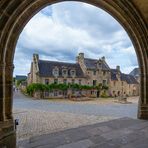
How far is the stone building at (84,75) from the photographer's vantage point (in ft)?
99.8

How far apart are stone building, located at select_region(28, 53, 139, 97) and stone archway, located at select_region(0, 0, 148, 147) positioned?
26.0 meters

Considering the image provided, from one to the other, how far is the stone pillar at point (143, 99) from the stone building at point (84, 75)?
85.1ft

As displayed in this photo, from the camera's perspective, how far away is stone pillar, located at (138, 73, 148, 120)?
161 inches

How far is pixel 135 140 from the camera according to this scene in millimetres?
2771

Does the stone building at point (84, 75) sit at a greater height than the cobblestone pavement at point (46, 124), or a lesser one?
greater

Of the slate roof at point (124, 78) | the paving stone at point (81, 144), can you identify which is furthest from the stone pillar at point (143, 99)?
the slate roof at point (124, 78)

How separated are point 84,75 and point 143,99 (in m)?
29.4

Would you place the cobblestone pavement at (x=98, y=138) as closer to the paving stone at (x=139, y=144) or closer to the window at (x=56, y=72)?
the paving stone at (x=139, y=144)

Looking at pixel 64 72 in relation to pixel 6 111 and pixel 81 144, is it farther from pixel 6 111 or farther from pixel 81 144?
pixel 81 144

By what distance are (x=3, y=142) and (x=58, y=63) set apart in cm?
2980

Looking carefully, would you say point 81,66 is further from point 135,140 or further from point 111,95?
point 135,140

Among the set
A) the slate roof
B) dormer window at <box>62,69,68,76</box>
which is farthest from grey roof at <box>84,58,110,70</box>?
dormer window at <box>62,69,68,76</box>

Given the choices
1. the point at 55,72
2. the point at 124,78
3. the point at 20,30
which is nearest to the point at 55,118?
the point at 20,30

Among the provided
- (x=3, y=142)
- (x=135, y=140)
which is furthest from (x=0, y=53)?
(x=135, y=140)
